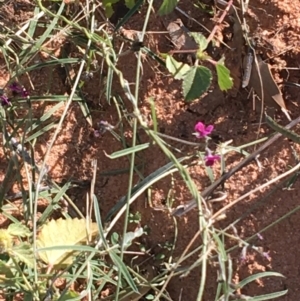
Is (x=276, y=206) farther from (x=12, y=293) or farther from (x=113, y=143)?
(x=12, y=293)

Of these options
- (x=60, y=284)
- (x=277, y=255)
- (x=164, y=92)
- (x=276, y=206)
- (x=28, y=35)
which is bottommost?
(x=60, y=284)

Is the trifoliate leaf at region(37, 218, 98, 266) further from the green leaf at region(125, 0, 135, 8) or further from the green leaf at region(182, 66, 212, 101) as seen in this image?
the green leaf at region(125, 0, 135, 8)

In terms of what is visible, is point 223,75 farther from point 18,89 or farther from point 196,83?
point 18,89

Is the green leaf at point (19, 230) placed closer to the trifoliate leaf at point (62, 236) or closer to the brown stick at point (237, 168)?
the trifoliate leaf at point (62, 236)

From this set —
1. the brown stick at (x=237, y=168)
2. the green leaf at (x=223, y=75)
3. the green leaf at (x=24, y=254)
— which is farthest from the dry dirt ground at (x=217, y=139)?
the green leaf at (x=24, y=254)

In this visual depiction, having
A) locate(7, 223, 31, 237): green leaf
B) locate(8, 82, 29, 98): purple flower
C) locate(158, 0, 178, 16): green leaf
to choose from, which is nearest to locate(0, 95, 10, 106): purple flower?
locate(8, 82, 29, 98): purple flower

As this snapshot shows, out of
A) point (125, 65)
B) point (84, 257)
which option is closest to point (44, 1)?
point (125, 65)

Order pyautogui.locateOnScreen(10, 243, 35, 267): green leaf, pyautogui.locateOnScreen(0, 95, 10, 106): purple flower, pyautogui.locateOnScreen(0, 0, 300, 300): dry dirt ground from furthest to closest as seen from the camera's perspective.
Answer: pyautogui.locateOnScreen(0, 95, 10, 106): purple flower → pyautogui.locateOnScreen(0, 0, 300, 300): dry dirt ground → pyautogui.locateOnScreen(10, 243, 35, 267): green leaf
